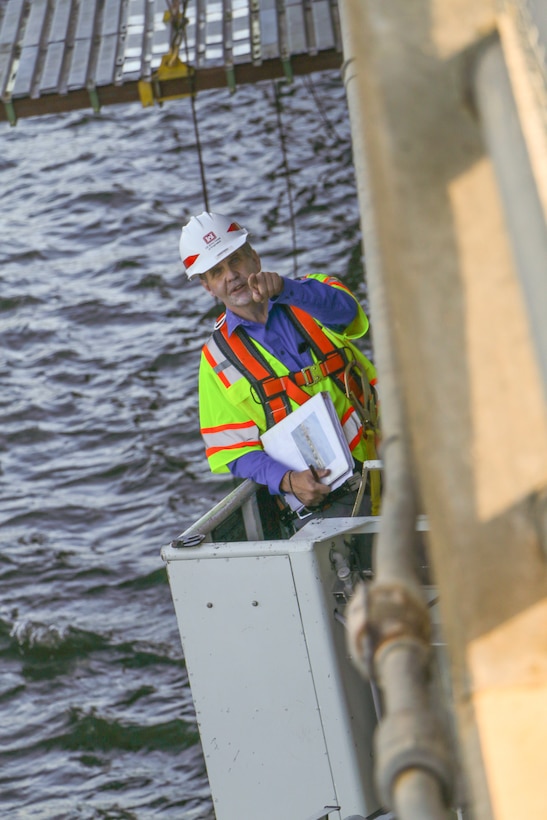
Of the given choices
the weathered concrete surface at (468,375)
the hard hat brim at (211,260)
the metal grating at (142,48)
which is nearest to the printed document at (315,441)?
the hard hat brim at (211,260)

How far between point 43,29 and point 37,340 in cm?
381

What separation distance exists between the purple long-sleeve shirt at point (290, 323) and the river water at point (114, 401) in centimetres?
276

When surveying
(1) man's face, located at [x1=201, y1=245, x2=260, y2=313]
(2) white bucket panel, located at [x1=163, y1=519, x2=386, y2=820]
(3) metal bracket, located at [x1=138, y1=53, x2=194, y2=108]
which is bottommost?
(2) white bucket panel, located at [x1=163, y1=519, x2=386, y2=820]

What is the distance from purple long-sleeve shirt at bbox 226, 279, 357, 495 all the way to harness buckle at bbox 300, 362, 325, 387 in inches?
1.2

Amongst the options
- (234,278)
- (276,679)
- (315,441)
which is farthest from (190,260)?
(276,679)

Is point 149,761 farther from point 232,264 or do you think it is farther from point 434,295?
point 434,295

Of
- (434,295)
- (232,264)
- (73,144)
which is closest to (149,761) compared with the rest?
(232,264)

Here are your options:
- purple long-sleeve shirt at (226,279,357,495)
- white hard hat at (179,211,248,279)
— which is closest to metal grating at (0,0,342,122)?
white hard hat at (179,211,248,279)

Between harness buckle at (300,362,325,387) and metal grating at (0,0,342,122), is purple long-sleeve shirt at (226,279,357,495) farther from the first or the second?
metal grating at (0,0,342,122)

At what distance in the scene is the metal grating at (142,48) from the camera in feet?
33.3

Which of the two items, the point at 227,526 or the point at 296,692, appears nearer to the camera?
the point at 296,692

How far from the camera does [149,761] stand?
753 centimetres

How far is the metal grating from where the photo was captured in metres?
10.2

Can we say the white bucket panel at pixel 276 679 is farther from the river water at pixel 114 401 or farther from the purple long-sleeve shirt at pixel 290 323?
the river water at pixel 114 401
